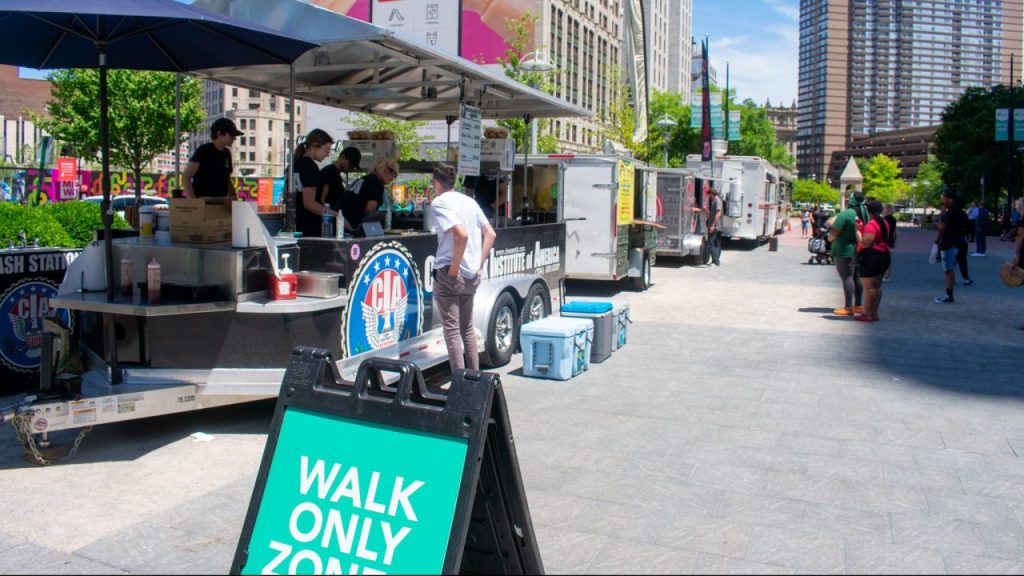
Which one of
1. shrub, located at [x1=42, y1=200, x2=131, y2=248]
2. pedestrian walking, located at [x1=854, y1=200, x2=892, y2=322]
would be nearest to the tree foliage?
pedestrian walking, located at [x1=854, y1=200, x2=892, y2=322]

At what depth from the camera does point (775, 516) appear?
4758mm

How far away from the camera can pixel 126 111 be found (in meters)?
38.3

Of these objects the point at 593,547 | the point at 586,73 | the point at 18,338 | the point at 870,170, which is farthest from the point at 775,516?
the point at 870,170

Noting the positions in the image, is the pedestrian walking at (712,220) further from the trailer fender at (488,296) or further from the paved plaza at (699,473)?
the trailer fender at (488,296)

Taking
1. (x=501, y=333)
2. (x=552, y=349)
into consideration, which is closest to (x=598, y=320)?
(x=501, y=333)

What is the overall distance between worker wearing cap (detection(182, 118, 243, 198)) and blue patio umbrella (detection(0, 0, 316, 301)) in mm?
544

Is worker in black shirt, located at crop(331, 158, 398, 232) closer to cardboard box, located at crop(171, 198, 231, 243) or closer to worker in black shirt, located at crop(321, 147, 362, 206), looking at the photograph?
worker in black shirt, located at crop(321, 147, 362, 206)

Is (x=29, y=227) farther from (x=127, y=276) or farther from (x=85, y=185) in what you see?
(x=85, y=185)

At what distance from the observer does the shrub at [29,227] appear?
958 cm

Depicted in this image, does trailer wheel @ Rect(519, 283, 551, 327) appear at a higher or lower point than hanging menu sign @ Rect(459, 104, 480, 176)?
lower

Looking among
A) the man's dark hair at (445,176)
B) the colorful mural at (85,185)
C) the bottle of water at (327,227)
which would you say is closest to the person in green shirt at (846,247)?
the man's dark hair at (445,176)

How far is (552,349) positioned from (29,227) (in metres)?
6.02

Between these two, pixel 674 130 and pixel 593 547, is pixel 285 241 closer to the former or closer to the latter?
pixel 593 547

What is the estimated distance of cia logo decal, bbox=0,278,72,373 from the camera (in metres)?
7.10
